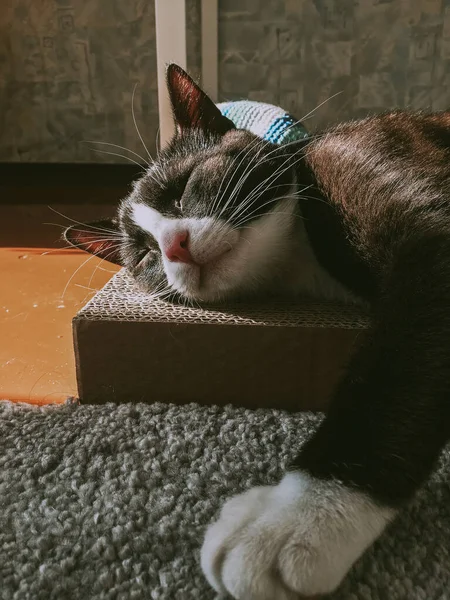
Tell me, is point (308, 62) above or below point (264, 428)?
above

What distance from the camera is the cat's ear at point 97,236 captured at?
109 cm

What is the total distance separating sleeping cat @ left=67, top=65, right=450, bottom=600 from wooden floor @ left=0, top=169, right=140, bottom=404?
0.68ft

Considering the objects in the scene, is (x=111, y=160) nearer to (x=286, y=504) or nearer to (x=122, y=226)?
(x=122, y=226)

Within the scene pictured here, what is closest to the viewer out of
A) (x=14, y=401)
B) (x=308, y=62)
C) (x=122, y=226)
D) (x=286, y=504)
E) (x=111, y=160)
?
(x=286, y=504)

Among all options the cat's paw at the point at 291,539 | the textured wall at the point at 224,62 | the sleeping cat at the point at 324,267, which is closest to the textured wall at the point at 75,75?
the textured wall at the point at 224,62

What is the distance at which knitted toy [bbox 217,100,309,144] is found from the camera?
3.86ft

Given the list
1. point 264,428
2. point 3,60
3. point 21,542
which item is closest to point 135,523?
point 21,542

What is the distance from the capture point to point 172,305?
91cm

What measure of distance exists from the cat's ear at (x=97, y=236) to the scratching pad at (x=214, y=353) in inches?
10.5

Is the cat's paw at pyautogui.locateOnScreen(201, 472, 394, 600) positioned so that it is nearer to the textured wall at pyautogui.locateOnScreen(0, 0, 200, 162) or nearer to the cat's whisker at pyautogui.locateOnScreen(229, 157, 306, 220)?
the cat's whisker at pyautogui.locateOnScreen(229, 157, 306, 220)

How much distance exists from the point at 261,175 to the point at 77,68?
6.91 feet

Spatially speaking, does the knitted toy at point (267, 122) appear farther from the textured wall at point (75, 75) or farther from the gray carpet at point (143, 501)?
the textured wall at point (75, 75)

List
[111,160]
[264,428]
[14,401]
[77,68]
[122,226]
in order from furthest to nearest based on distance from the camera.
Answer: [111,160] < [77,68] < [122,226] < [14,401] < [264,428]

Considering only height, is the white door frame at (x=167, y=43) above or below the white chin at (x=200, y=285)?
above
